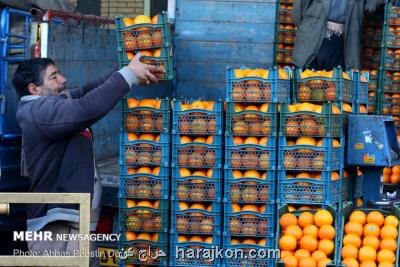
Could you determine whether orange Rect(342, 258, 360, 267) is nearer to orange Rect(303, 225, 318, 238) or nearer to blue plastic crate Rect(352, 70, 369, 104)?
orange Rect(303, 225, 318, 238)

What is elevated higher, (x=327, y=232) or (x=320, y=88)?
(x=320, y=88)

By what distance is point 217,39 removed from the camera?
10.7 metres

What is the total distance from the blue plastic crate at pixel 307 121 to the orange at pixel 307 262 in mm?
1418

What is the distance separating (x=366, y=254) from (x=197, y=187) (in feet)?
6.03

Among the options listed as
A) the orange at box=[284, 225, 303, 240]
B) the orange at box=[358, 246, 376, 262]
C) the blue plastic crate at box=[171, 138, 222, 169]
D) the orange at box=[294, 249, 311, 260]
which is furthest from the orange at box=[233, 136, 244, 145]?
the orange at box=[358, 246, 376, 262]

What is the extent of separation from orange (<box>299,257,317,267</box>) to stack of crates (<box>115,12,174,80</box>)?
6.55 ft

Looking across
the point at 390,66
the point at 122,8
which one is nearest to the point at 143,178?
the point at 390,66

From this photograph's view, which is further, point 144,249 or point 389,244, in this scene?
point 144,249

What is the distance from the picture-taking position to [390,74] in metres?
10.0

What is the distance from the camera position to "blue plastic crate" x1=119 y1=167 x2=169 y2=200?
715 centimetres

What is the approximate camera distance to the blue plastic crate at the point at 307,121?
22.6 ft

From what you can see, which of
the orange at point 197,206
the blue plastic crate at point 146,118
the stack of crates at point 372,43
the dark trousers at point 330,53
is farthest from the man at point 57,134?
the stack of crates at point 372,43

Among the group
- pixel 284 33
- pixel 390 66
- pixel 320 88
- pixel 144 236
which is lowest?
pixel 144 236

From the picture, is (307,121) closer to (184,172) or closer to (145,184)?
(184,172)
